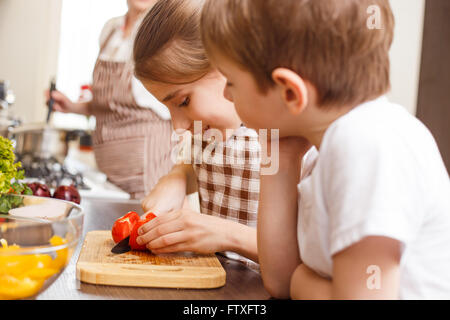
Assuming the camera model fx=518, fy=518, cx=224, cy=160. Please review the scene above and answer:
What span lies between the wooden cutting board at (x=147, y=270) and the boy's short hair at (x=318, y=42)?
295mm

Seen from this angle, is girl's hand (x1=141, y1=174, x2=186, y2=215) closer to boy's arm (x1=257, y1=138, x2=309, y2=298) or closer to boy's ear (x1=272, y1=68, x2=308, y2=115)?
boy's arm (x1=257, y1=138, x2=309, y2=298)

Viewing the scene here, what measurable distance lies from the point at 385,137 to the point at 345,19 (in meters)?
0.13

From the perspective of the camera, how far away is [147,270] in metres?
0.74

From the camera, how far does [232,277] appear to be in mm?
799

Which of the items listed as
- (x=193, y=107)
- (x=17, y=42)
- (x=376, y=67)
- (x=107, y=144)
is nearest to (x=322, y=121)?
(x=376, y=67)

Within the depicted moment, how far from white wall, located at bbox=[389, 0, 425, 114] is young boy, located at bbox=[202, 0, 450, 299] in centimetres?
199

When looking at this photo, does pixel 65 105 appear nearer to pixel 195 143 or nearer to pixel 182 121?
pixel 195 143

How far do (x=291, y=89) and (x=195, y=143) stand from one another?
0.77m

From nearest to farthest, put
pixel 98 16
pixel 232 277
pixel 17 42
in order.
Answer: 1. pixel 232 277
2. pixel 17 42
3. pixel 98 16

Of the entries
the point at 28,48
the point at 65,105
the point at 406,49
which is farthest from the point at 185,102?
the point at 28,48

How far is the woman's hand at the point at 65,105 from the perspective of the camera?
2.13 metres

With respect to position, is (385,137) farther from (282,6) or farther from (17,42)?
(17,42)

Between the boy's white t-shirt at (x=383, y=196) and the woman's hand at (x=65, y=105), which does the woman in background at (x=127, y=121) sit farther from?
the boy's white t-shirt at (x=383, y=196)

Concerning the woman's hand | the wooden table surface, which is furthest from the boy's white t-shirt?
the woman's hand
